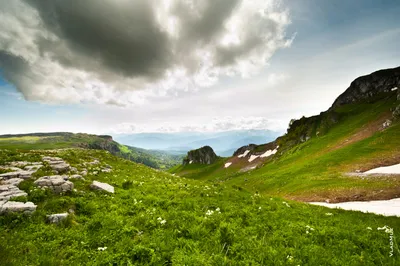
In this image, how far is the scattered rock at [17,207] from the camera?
9044 mm

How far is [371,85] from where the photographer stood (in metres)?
→ 99.6

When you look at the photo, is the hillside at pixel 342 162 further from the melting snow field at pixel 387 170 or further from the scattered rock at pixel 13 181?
the scattered rock at pixel 13 181

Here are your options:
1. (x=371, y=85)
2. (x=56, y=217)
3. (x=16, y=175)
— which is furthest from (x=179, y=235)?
(x=371, y=85)

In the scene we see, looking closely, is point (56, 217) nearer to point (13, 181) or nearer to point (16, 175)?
point (13, 181)

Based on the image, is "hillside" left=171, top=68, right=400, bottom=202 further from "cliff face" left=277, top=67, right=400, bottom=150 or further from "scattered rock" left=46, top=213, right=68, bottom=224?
"scattered rock" left=46, top=213, right=68, bottom=224

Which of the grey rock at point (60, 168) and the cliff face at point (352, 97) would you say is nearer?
the grey rock at point (60, 168)

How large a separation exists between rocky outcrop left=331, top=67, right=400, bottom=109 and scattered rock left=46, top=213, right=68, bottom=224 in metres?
132

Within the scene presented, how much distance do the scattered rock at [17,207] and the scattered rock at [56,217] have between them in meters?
1.05

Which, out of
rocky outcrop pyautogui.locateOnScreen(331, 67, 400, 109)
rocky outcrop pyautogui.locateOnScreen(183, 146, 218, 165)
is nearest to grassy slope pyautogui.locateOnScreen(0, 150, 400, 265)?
rocky outcrop pyautogui.locateOnScreen(331, 67, 400, 109)

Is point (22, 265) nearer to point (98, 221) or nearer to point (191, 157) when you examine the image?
point (98, 221)

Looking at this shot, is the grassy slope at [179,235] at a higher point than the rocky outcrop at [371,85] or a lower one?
lower

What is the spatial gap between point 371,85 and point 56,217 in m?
139

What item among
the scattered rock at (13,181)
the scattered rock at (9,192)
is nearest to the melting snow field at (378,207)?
the scattered rock at (9,192)

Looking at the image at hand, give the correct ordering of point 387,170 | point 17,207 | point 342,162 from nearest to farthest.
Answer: point 17,207 → point 387,170 → point 342,162
